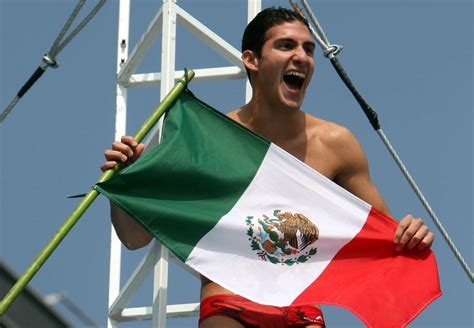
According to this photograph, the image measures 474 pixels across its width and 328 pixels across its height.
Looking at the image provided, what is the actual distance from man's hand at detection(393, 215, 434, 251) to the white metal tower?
1.37 m

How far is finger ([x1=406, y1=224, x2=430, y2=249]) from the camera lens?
9930 millimetres

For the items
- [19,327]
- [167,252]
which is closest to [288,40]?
[167,252]

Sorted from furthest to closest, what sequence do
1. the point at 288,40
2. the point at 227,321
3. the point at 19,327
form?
1. the point at 19,327
2. the point at 288,40
3. the point at 227,321

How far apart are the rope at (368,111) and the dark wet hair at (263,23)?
7.1 inches

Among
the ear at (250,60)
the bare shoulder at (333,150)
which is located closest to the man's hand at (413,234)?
the bare shoulder at (333,150)

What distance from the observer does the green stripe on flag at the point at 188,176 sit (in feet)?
32.2

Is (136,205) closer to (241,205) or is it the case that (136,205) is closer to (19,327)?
(241,205)

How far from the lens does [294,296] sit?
9.86 meters

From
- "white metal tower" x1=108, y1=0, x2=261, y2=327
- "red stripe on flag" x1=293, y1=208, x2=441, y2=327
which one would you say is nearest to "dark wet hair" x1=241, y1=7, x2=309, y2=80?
"white metal tower" x1=108, y1=0, x2=261, y2=327

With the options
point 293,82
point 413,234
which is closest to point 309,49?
point 293,82

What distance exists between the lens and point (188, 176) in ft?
32.9

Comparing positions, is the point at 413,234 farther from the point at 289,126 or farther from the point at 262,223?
the point at 289,126

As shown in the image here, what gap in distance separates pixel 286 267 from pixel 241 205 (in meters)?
0.44

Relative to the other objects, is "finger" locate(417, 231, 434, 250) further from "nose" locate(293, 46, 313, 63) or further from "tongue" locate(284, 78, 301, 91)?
"nose" locate(293, 46, 313, 63)
